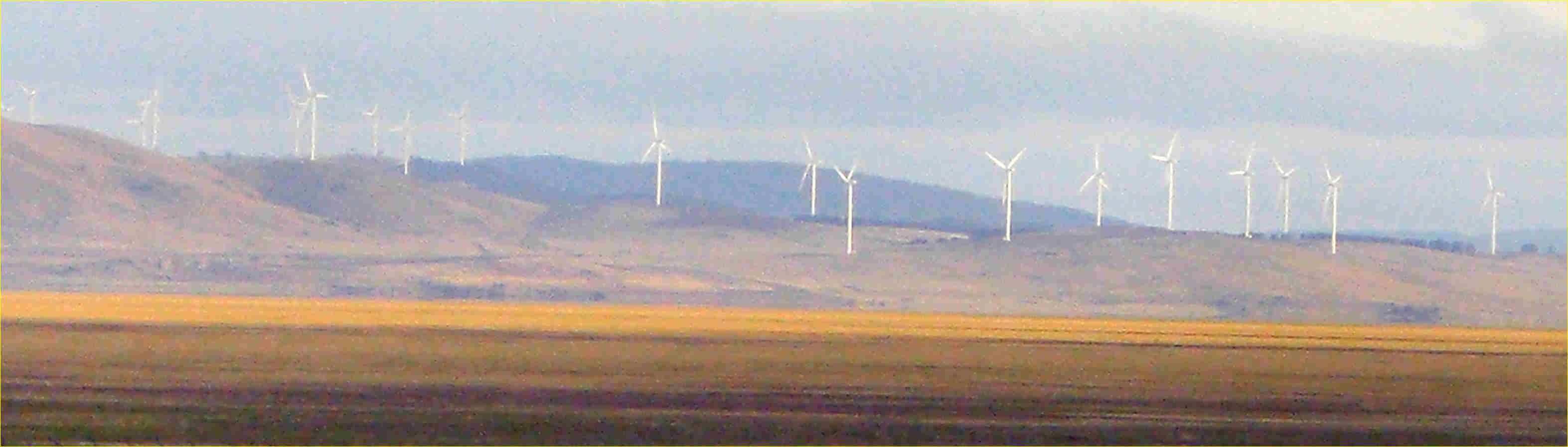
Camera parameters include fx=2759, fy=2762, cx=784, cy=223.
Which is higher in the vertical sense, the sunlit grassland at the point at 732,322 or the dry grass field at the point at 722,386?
the dry grass field at the point at 722,386

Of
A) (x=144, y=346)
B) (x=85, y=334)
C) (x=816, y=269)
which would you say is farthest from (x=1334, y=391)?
(x=816, y=269)

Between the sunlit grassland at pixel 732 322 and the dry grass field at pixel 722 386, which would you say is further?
the sunlit grassland at pixel 732 322

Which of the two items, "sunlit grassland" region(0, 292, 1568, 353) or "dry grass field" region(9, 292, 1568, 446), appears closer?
"dry grass field" region(9, 292, 1568, 446)

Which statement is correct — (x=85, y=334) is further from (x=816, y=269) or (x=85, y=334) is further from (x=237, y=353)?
(x=816, y=269)

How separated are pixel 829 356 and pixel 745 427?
3612cm

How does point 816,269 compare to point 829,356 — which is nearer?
point 829,356

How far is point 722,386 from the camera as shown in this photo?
5969cm

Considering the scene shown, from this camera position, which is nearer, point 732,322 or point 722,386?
point 722,386

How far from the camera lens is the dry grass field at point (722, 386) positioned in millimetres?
45000

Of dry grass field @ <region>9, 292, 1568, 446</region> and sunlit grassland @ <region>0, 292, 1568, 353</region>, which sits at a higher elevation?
dry grass field @ <region>9, 292, 1568, 446</region>

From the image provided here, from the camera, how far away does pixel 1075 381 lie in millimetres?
67812

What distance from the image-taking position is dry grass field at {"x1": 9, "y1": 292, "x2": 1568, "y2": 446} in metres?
45.0

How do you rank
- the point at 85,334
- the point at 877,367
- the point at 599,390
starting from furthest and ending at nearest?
1. the point at 85,334
2. the point at 877,367
3. the point at 599,390

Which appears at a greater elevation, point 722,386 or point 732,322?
point 722,386
